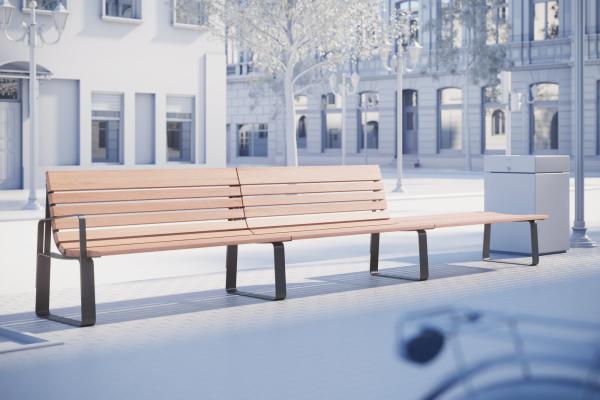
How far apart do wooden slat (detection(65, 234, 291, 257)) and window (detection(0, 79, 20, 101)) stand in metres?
19.8

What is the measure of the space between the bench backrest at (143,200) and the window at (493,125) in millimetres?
38532

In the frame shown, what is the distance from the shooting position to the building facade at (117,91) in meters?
26.2

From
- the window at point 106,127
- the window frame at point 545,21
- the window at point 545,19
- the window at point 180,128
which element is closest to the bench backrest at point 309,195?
the window at point 106,127

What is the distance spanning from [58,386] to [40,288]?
6.80 feet

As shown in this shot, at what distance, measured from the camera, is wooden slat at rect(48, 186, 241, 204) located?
713cm

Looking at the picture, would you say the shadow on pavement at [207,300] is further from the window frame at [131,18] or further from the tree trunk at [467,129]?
the tree trunk at [467,129]

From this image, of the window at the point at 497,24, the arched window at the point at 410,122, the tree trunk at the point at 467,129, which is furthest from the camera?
the arched window at the point at 410,122

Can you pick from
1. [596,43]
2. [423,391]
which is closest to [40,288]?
[423,391]

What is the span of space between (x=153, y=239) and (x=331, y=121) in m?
45.9

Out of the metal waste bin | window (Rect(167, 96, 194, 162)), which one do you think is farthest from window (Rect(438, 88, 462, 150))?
the metal waste bin

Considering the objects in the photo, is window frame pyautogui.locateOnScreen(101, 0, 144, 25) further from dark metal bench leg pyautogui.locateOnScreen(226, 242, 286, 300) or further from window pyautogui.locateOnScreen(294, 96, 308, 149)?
window pyautogui.locateOnScreen(294, 96, 308, 149)

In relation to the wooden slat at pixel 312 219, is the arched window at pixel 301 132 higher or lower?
higher

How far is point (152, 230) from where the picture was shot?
7.53 metres

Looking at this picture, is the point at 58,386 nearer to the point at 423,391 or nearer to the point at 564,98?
the point at 423,391
